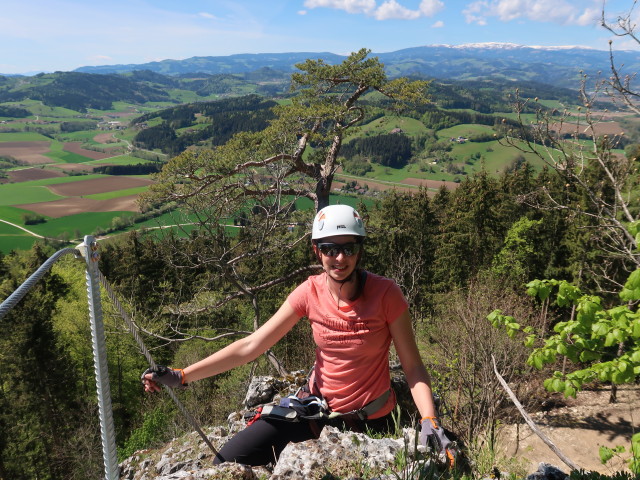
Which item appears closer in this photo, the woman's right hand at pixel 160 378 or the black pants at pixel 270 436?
the woman's right hand at pixel 160 378

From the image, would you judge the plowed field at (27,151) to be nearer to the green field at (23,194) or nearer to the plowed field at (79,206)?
the green field at (23,194)

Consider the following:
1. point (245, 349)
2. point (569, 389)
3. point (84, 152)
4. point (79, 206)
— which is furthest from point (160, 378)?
point (84, 152)

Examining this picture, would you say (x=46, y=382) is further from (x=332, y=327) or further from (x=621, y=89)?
(x=621, y=89)

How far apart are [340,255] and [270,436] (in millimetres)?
1651

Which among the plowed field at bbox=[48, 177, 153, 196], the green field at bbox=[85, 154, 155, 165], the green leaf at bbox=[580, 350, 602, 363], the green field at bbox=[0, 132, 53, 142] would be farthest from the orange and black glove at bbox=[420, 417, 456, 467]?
the green field at bbox=[0, 132, 53, 142]

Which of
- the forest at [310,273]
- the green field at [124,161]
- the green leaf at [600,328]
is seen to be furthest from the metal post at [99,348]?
the green field at [124,161]

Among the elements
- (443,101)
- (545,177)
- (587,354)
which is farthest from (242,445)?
(443,101)

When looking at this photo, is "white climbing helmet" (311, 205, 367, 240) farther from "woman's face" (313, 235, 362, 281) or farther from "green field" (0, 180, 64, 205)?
"green field" (0, 180, 64, 205)

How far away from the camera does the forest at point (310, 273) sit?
17.8 feet

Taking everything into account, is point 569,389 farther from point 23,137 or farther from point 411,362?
point 23,137

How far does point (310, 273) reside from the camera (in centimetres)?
1688

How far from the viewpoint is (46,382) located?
19.3m

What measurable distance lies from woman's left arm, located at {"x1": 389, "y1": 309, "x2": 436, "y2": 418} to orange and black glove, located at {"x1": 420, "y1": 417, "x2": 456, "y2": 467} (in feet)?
0.67

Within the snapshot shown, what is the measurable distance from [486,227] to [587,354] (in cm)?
2491
